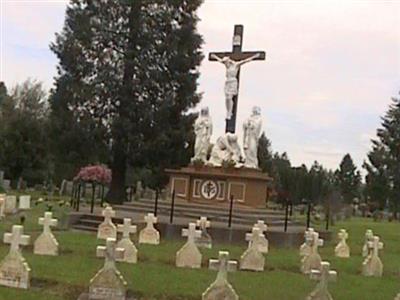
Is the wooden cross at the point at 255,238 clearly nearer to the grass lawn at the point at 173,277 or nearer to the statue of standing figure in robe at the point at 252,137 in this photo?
the grass lawn at the point at 173,277

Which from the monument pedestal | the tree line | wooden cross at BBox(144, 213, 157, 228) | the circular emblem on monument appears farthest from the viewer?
the tree line

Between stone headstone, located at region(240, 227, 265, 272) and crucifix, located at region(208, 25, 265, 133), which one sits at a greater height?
crucifix, located at region(208, 25, 265, 133)

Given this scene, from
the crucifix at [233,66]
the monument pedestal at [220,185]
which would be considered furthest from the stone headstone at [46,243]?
the crucifix at [233,66]

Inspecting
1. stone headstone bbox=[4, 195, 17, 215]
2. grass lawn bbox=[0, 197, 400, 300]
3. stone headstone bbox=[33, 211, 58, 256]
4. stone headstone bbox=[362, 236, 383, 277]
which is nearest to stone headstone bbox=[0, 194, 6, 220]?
stone headstone bbox=[4, 195, 17, 215]

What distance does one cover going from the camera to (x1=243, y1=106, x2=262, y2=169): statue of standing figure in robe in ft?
83.4

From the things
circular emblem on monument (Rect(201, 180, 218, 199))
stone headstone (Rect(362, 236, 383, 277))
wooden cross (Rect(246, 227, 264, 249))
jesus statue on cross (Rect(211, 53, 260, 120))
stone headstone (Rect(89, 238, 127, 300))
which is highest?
jesus statue on cross (Rect(211, 53, 260, 120))

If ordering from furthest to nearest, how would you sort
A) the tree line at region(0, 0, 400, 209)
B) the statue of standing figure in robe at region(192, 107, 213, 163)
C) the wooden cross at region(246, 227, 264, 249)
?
the tree line at region(0, 0, 400, 209) → the statue of standing figure in robe at region(192, 107, 213, 163) → the wooden cross at region(246, 227, 264, 249)

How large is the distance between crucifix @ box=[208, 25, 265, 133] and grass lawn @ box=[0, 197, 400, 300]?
1021 cm

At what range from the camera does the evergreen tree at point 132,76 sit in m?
36.9

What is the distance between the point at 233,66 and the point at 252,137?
10.0 feet

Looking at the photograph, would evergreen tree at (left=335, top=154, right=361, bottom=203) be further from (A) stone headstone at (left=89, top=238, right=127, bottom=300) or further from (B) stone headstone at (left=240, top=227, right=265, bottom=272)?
(A) stone headstone at (left=89, top=238, right=127, bottom=300)

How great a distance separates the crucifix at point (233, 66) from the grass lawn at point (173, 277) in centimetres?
1021

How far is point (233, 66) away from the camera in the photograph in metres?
27.2

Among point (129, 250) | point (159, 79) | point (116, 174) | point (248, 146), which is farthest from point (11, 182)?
point (129, 250)
